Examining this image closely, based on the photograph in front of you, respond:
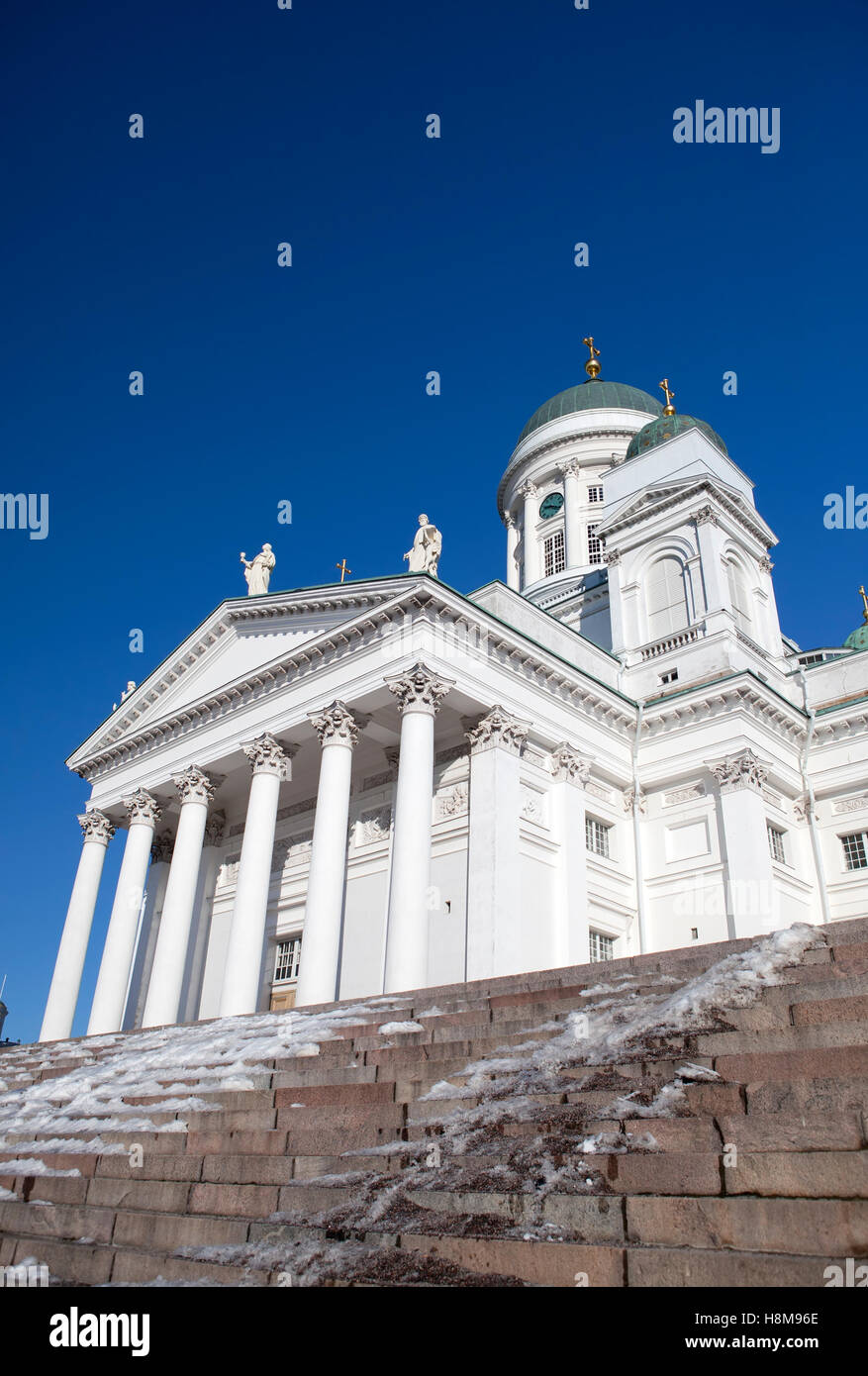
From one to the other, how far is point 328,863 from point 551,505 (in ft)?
85.9

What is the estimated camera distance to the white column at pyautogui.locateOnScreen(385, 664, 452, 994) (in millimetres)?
17453

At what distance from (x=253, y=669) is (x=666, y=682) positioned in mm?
11870

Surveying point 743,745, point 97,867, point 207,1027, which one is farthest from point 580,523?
point 207,1027

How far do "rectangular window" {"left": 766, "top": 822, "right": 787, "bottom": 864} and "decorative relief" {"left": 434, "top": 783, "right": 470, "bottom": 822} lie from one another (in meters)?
8.22

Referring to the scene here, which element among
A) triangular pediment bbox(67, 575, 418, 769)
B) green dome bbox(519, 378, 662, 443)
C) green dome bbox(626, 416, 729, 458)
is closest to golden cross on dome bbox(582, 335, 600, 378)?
green dome bbox(519, 378, 662, 443)

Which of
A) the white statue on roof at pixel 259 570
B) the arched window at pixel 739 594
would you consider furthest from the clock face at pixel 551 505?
the white statue on roof at pixel 259 570

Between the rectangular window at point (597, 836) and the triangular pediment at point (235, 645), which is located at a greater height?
the triangular pediment at point (235, 645)

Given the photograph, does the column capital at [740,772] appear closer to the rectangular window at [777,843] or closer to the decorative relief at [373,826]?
the rectangular window at [777,843]

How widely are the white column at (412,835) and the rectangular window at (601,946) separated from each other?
563cm

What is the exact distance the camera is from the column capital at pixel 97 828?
28.5m

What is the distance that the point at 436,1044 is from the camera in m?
8.75

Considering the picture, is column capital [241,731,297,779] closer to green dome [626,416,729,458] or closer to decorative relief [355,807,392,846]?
decorative relief [355,807,392,846]

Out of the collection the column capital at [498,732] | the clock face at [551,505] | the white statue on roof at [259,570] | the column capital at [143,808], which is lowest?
the column capital at [498,732]
